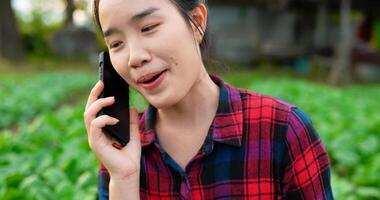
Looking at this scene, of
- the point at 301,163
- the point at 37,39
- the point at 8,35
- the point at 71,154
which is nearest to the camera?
the point at 301,163

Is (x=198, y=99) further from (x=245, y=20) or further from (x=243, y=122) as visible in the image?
(x=245, y=20)

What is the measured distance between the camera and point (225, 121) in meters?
1.45

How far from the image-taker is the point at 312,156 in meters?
1.41

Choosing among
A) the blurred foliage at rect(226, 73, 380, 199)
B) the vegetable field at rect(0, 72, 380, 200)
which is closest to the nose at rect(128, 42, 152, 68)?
the vegetable field at rect(0, 72, 380, 200)

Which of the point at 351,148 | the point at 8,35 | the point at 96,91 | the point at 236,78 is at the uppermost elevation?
the point at 8,35

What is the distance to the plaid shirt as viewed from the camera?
139 cm

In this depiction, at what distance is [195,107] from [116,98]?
228 mm

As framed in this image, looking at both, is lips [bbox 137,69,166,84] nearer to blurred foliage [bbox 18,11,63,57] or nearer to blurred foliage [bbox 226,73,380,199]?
blurred foliage [bbox 226,73,380,199]

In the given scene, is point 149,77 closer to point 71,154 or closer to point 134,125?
point 134,125

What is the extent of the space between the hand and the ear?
0.29 metres

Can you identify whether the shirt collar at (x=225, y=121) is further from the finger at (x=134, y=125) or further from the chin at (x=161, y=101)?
Result: the chin at (x=161, y=101)

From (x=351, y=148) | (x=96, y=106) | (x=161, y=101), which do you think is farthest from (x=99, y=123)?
(x=351, y=148)

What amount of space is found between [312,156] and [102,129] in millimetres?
579

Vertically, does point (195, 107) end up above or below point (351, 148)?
above
